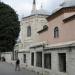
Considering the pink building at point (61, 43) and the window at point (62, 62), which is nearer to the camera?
the pink building at point (61, 43)

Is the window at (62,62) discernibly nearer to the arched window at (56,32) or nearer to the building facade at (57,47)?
the building facade at (57,47)

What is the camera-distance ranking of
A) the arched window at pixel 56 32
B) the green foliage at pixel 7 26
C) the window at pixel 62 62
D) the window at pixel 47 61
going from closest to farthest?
the green foliage at pixel 7 26 < the window at pixel 62 62 < the arched window at pixel 56 32 < the window at pixel 47 61

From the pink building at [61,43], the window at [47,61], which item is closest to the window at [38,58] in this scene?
the pink building at [61,43]

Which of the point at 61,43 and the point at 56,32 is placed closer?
the point at 61,43

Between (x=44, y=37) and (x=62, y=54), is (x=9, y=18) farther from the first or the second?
(x=44, y=37)

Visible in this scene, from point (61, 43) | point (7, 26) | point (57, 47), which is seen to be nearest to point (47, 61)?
point (61, 43)

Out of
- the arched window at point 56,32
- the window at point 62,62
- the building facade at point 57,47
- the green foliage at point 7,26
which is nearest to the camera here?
the green foliage at point 7,26

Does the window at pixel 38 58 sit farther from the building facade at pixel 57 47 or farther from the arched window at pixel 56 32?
the arched window at pixel 56 32

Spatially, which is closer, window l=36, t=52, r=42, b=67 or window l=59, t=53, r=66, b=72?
window l=59, t=53, r=66, b=72

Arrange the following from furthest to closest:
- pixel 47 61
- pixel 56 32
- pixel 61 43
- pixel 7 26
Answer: pixel 47 61 → pixel 56 32 → pixel 61 43 → pixel 7 26

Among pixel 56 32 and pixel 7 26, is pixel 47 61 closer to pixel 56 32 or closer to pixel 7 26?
pixel 56 32

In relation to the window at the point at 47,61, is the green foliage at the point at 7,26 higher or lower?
higher

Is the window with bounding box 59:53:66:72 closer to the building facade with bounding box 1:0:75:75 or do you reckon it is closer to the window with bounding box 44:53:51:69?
the building facade with bounding box 1:0:75:75

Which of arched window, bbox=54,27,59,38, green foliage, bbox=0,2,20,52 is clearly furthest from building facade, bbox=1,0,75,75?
green foliage, bbox=0,2,20,52
